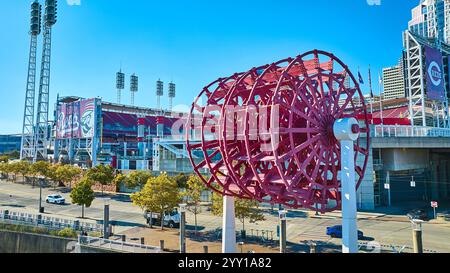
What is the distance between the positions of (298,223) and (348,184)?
2001 centimetres

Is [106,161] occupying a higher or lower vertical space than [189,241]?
higher

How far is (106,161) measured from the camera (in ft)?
267

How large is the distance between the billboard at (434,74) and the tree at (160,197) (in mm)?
45341

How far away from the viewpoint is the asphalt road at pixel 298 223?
87.0 feet

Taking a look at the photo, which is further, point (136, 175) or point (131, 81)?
point (131, 81)

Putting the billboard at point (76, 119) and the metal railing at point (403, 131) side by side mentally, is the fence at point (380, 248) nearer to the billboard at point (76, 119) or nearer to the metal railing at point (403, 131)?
the metal railing at point (403, 131)

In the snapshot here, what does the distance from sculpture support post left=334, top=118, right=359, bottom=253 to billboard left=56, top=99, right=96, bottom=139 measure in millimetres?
74715

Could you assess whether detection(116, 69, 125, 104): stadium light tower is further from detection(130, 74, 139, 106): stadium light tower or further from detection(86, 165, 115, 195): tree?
detection(86, 165, 115, 195): tree

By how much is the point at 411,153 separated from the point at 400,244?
24.9 metres

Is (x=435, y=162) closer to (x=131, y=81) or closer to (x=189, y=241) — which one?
(x=189, y=241)

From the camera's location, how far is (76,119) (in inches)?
3361

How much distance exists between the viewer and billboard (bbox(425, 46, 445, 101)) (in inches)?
2106
